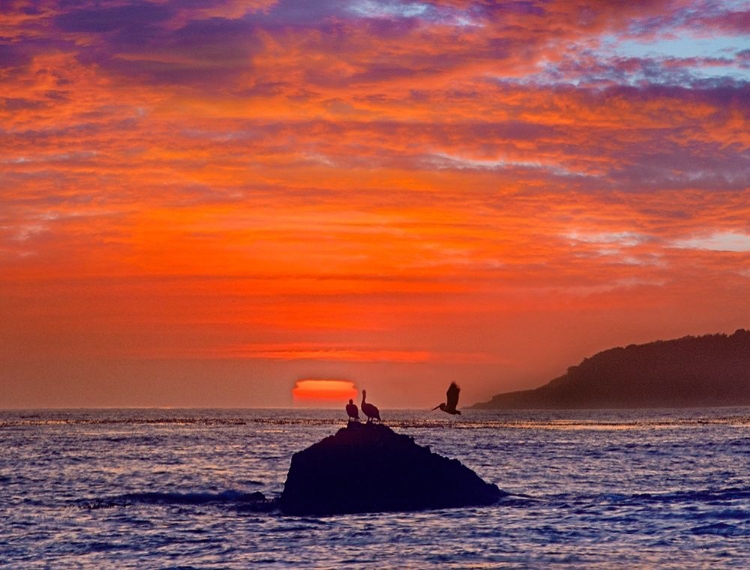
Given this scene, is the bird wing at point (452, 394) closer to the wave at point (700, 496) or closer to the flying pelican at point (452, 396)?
the flying pelican at point (452, 396)

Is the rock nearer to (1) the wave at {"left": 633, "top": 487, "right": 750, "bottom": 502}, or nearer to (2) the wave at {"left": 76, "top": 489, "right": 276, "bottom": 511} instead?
(2) the wave at {"left": 76, "top": 489, "right": 276, "bottom": 511}

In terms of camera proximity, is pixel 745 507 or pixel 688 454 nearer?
pixel 745 507

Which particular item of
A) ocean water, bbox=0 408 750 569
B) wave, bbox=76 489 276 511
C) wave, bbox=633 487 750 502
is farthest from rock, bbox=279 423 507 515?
wave, bbox=633 487 750 502

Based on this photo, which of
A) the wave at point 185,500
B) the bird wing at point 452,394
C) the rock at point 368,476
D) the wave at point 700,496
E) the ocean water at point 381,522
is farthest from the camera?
the wave at point 185,500

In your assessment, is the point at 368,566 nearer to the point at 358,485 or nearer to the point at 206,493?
the point at 358,485

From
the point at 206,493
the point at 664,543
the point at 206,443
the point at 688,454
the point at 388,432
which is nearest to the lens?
the point at 664,543

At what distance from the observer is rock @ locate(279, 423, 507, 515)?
134ft

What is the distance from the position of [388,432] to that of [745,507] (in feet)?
51.6

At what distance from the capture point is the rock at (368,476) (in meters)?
40.9

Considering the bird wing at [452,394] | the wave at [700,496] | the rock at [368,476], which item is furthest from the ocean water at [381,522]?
the bird wing at [452,394]

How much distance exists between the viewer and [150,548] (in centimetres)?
3572

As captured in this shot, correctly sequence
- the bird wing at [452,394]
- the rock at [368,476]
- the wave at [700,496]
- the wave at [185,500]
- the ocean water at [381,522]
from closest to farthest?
1. the ocean water at [381,522]
2. the bird wing at [452,394]
3. the rock at [368,476]
4. the wave at [700,496]
5. the wave at [185,500]

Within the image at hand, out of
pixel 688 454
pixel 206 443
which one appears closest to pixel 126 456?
pixel 206 443

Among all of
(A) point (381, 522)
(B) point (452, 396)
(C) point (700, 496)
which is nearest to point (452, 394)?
(B) point (452, 396)
